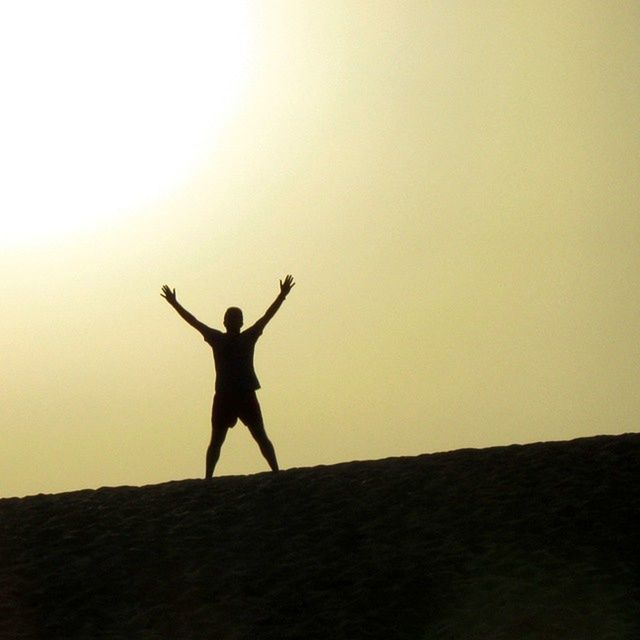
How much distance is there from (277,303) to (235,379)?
1.01 meters

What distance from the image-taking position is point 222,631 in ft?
26.5

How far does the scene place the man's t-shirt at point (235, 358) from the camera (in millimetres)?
12750

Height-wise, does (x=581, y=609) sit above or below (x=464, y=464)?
below

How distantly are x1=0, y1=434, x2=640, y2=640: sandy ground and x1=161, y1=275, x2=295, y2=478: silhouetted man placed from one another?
1.44 meters

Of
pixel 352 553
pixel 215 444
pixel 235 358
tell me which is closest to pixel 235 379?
pixel 235 358

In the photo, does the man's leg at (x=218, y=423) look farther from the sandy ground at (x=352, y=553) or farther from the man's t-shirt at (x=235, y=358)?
the sandy ground at (x=352, y=553)

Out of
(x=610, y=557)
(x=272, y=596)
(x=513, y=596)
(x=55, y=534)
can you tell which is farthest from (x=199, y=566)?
(x=610, y=557)

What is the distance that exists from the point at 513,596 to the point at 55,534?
4.43 m

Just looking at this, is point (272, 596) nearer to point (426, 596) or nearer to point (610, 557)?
point (426, 596)

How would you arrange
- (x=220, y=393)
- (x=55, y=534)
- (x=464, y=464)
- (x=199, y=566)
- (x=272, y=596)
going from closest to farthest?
1. (x=272, y=596)
2. (x=199, y=566)
3. (x=55, y=534)
4. (x=464, y=464)
5. (x=220, y=393)

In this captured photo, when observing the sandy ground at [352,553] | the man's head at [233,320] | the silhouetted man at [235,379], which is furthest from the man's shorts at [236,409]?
the sandy ground at [352,553]

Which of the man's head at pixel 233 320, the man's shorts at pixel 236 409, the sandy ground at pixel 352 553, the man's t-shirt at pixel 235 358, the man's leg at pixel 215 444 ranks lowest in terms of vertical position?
the sandy ground at pixel 352 553

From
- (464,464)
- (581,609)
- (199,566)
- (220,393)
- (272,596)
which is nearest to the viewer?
(581,609)

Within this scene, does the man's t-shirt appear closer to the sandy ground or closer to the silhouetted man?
the silhouetted man
